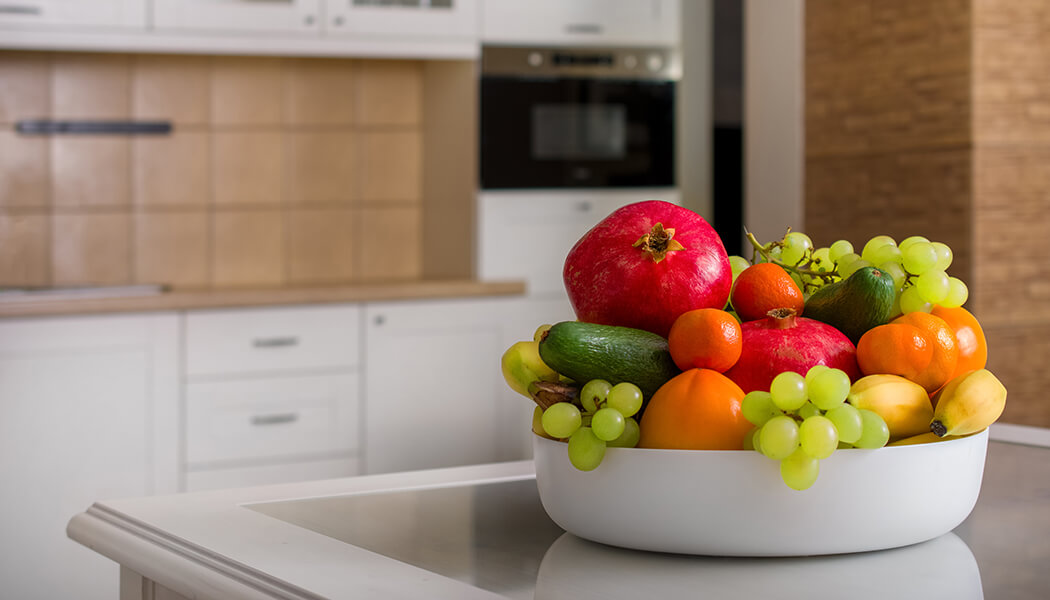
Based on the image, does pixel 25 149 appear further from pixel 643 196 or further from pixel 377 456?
pixel 643 196

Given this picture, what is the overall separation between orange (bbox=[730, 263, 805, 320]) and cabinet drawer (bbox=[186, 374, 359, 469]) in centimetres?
215

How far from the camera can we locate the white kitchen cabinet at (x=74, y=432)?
7.89 feet

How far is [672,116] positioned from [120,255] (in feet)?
5.34

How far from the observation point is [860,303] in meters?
0.61

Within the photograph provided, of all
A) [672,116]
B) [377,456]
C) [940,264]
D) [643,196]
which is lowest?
[377,456]

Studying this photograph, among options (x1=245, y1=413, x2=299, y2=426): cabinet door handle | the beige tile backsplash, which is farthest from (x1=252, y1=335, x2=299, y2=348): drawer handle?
the beige tile backsplash

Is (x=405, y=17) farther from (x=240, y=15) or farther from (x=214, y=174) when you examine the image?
(x=214, y=174)

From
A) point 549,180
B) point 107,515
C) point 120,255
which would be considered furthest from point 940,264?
point 120,255

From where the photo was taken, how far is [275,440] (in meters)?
2.65

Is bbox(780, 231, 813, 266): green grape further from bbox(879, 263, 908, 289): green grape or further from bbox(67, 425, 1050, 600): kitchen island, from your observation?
bbox(67, 425, 1050, 600): kitchen island

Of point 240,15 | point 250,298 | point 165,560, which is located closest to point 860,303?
point 165,560

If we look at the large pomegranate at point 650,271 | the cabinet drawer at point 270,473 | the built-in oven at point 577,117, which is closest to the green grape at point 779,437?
the large pomegranate at point 650,271

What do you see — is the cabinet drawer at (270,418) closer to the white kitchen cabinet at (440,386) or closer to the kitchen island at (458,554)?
the white kitchen cabinet at (440,386)

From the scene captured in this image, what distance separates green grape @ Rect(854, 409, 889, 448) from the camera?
1.76ft
